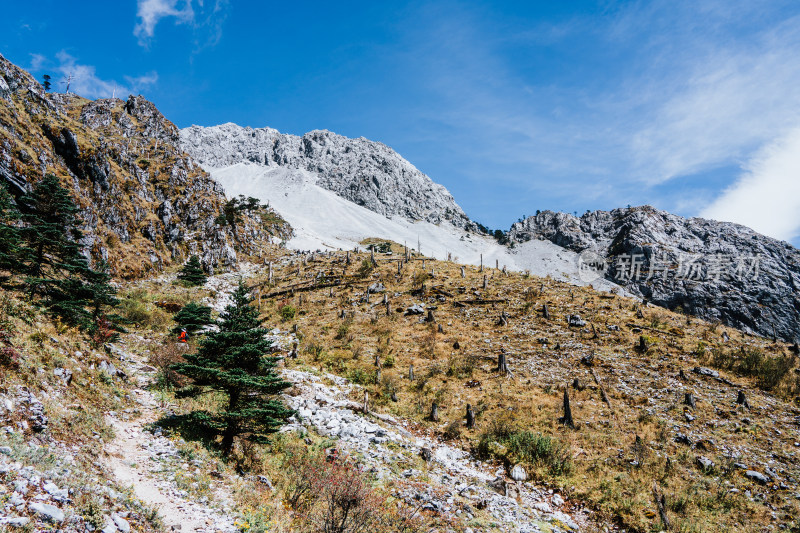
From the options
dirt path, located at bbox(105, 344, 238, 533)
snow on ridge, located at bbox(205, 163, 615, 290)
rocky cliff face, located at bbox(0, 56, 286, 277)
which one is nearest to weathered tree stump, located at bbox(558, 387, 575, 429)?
dirt path, located at bbox(105, 344, 238, 533)

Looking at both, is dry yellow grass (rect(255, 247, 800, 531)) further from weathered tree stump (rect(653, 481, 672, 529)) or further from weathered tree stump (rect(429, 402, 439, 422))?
weathered tree stump (rect(429, 402, 439, 422))

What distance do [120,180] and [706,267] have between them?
184m

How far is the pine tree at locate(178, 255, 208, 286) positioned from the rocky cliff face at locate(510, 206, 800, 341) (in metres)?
146

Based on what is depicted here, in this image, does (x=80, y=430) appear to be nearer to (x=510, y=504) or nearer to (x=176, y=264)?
(x=510, y=504)

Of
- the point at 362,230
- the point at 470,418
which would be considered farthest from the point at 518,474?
the point at 362,230

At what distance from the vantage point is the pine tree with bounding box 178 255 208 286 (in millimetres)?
45312

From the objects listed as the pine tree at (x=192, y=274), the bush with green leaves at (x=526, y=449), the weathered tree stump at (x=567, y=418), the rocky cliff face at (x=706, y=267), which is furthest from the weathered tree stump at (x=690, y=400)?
the rocky cliff face at (x=706, y=267)

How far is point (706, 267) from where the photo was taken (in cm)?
13938

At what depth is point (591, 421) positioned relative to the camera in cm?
1953

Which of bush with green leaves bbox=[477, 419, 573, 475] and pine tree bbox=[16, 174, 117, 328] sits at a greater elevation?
pine tree bbox=[16, 174, 117, 328]

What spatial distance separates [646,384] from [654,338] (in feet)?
22.2

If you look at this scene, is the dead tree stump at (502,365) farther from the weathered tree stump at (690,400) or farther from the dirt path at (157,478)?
the dirt path at (157,478)

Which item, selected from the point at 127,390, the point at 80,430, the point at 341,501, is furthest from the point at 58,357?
the point at 341,501

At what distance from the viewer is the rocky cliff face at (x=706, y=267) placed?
12500 centimetres
